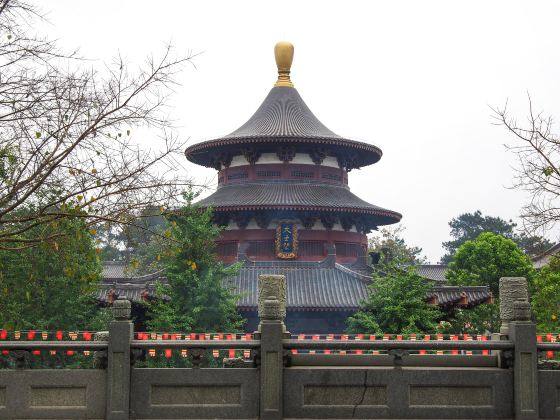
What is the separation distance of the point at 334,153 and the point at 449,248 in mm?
67809

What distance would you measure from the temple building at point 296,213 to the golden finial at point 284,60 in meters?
0.11

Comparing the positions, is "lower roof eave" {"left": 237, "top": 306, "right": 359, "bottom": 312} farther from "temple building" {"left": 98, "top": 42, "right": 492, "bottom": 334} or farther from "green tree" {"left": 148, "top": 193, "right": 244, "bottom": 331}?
"green tree" {"left": 148, "top": 193, "right": 244, "bottom": 331}

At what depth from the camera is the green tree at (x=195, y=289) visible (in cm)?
2591

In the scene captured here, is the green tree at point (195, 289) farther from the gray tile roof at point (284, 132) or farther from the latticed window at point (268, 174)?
the latticed window at point (268, 174)

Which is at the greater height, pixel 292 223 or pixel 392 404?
pixel 292 223

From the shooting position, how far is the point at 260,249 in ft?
109

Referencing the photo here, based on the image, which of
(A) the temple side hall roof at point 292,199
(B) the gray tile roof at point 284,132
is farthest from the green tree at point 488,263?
(A) the temple side hall roof at point 292,199

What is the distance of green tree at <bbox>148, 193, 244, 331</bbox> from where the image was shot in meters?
25.9

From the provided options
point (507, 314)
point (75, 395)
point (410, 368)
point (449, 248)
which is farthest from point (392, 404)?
point (449, 248)

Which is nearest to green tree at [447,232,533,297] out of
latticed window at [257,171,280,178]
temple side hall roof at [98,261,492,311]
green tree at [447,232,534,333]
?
green tree at [447,232,534,333]

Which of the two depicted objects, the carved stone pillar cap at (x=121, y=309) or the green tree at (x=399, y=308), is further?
the green tree at (x=399, y=308)

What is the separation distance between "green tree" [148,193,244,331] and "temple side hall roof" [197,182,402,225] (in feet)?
18.3

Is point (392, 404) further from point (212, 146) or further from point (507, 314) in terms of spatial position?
point (212, 146)

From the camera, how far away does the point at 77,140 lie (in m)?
12.7
